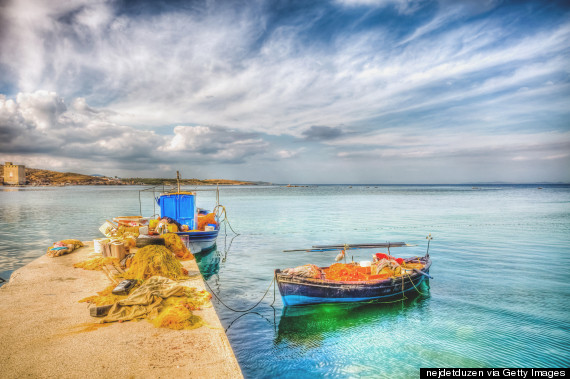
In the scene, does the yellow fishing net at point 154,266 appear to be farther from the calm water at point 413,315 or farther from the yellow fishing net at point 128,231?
the yellow fishing net at point 128,231

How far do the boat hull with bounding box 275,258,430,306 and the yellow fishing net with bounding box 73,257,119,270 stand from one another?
6615 millimetres

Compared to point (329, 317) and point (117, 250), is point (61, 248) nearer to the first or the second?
point (117, 250)

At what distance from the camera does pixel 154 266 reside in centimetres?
1031

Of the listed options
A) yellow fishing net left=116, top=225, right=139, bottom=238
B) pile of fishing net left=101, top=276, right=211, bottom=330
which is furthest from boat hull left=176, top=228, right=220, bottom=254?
pile of fishing net left=101, top=276, right=211, bottom=330

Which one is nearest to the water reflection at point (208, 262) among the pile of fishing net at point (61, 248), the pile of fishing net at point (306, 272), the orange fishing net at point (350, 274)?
the pile of fishing net at point (61, 248)

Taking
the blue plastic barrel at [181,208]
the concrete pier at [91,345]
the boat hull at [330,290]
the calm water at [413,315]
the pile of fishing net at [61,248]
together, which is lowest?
the calm water at [413,315]

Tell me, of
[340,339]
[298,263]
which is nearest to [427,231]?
[298,263]

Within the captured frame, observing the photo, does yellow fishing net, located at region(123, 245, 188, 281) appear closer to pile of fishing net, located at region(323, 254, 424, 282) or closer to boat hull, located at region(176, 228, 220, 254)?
pile of fishing net, located at region(323, 254, 424, 282)

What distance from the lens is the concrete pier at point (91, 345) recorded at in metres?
5.14

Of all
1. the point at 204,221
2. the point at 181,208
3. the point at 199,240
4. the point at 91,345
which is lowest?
the point at 199,240

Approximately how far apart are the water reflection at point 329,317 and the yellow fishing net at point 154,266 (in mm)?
4034

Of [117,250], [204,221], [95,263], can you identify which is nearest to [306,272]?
[117,250]

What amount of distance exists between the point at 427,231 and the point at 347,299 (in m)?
20.3

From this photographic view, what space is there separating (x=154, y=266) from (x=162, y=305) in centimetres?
283
